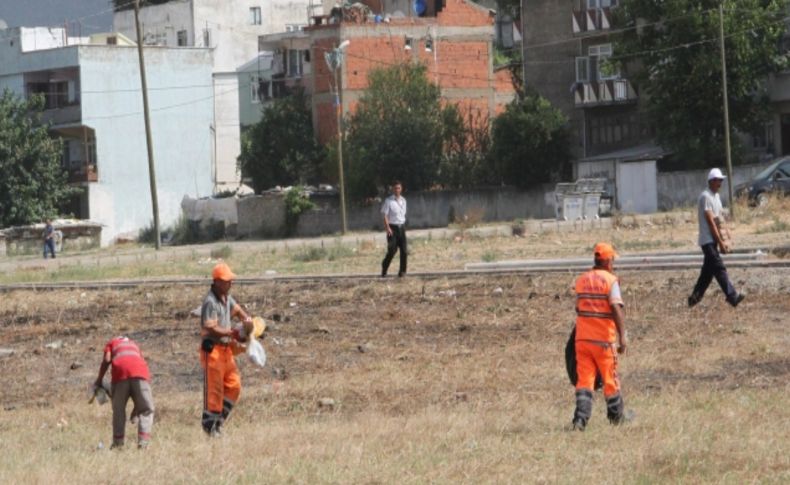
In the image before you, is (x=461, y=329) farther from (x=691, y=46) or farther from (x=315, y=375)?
(x=691, y=46)

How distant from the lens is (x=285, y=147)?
73.3m

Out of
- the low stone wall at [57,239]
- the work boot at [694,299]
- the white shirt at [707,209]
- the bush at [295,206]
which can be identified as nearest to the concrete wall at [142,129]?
the low stone wall at [57,239]

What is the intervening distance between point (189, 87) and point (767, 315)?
60389 millimetres

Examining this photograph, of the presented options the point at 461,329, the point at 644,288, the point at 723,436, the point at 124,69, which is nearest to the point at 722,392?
the point at 723,436

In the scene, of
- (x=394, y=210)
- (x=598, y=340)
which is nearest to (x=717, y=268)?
(x=598, y=340)

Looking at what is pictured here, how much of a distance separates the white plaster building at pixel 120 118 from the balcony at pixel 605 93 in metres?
19.1

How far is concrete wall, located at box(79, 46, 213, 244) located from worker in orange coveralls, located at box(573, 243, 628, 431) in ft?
203

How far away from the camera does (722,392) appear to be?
1427 centimetres

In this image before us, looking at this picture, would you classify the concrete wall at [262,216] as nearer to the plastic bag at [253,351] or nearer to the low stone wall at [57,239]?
the low stone wall at [57,239]

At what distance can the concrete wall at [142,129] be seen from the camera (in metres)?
73.9

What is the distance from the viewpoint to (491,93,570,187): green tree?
6500 cm

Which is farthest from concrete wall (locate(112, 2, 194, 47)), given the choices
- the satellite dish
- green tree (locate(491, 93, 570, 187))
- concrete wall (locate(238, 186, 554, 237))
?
green tree (locate(491, 93, 570, 187))

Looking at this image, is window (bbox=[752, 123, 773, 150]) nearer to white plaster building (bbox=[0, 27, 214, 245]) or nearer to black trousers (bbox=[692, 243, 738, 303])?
white plaster building (bbox=[0, 27, 214, 245])

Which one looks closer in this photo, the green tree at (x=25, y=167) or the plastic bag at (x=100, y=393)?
the plastic bag at (x=100, y=393)
